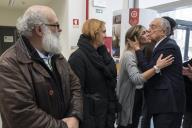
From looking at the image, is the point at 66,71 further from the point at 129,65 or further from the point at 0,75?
the point at 129,65

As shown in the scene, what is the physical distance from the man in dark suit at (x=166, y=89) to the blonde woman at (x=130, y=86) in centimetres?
20

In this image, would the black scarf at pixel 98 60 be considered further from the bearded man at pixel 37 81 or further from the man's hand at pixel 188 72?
the man's hand at pixel 188 72

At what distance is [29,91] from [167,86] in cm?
114

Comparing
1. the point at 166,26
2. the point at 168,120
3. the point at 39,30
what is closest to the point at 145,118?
the point at 168,120

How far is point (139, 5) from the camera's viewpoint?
4266 millimetres

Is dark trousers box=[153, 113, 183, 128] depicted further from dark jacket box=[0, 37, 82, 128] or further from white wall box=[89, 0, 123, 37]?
white wall box=[89, 0, 123, 37]

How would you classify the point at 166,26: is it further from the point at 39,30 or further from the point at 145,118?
the point at 39,30

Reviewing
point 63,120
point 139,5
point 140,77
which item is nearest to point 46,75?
point 63,120

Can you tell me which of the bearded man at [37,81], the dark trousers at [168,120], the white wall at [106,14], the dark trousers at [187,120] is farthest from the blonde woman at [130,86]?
the white wall at [106,14]

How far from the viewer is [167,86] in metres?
1.91

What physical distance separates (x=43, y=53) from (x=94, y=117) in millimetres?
741

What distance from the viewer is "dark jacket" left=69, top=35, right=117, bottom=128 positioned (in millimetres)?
1890

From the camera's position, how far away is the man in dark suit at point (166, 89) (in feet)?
6.31

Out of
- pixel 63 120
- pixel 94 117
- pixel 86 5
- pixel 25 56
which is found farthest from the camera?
pixel 86 5
